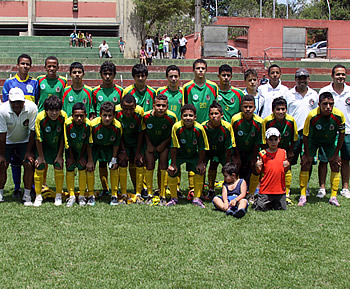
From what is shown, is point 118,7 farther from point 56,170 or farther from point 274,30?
point 56,170

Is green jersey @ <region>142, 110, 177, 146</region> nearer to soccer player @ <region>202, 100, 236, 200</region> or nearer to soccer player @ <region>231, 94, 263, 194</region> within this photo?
soccer player @ <region>202, 100, 236, 200</region>

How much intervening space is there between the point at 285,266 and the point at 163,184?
2.74 meters

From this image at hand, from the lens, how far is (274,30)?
2894 cm

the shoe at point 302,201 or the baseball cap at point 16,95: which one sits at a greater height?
the baseball cap at point 16,95

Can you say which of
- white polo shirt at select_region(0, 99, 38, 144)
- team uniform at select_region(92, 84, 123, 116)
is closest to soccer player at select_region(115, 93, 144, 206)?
team uniform at select_region(92, 84, 123, 116)

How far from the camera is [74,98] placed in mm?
6785

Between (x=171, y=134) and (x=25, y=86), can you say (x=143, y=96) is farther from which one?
(x=25, y=86)

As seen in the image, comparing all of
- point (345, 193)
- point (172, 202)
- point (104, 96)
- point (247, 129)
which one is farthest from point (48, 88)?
point (345, 193)

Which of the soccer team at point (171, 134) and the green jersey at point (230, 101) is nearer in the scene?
the soccer team at point (171, 134)

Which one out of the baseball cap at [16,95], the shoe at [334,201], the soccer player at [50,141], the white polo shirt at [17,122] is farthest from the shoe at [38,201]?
the shoe at [334,201]

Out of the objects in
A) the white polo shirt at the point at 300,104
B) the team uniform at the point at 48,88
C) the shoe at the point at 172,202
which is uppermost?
the team uniform at the point at 48,88

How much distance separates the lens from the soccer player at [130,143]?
21.0 ft

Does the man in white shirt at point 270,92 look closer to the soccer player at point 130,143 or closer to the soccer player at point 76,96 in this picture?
the soccer player at point 130,143

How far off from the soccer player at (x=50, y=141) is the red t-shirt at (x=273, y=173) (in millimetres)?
3001
